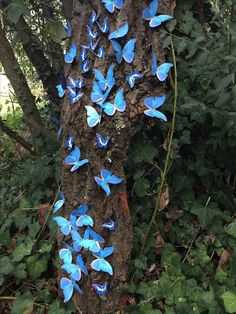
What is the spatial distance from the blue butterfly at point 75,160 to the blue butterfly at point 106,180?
99 mm

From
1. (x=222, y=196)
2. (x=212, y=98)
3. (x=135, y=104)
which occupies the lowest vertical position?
(x=222, y=196)

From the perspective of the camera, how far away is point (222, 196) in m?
2.20

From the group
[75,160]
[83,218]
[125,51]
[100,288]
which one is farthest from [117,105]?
[100,288]

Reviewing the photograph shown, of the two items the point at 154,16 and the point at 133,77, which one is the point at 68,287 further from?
the point at 154,16

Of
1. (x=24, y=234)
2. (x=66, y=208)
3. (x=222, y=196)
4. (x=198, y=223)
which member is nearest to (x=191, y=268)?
(x=198, y=223)

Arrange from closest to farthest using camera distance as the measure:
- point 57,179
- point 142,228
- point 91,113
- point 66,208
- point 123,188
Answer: point 91,113
point 123,188
point 66,208
point 142,228
point 57,179

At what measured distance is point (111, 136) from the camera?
1.74m

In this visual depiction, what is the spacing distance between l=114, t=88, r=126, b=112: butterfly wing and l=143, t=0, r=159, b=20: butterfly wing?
32cm

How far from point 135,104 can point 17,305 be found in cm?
120

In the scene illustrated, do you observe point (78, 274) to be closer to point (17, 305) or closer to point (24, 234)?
point (17, 305)

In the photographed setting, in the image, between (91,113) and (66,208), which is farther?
(66,208)

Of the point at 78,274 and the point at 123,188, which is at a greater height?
the point at 123,188

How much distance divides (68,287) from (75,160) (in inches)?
24.5

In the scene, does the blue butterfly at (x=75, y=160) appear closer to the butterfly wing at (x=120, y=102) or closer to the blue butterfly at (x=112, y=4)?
the butterfly wing at (x=120, y=102)
